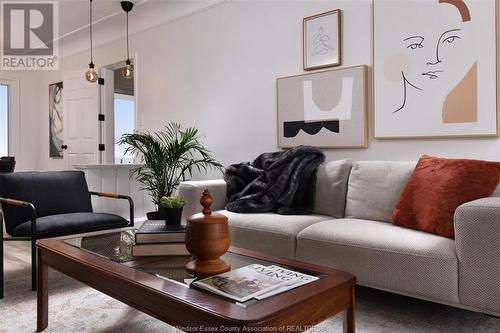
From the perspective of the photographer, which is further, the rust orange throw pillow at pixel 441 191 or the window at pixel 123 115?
the window at pixel 123 115

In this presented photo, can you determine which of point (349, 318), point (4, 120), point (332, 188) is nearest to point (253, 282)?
point (349, 318)

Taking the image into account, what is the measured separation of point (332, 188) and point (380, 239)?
82 centimetres

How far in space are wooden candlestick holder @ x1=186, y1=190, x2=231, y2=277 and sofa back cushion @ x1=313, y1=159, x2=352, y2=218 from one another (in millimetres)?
1560

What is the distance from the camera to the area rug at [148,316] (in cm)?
189

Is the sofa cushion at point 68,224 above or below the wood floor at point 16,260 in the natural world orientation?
above

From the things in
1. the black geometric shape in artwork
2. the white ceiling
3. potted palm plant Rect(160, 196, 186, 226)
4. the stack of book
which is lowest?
the stack of book

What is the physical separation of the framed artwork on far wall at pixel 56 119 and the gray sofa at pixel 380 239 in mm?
4180

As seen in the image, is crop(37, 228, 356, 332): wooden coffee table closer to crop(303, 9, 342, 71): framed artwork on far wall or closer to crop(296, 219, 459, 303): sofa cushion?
crop(296, 219, 459, 303): sofa cushion

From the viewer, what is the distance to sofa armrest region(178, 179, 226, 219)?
297cm

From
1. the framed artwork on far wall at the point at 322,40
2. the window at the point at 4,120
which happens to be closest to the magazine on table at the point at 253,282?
the framed artwork on far wall at the point at 322,40

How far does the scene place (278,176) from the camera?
289cm

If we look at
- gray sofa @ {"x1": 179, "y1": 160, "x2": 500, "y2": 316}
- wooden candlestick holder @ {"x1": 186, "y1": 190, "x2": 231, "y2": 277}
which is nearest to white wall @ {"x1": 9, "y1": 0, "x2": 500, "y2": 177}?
gray sofa @ {"x1": 179, "y1": 160, "x2": 500, "y2": 316}

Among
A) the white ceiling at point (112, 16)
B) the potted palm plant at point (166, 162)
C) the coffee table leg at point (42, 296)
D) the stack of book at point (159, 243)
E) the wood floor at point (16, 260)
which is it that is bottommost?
the wood floor at point (16, 260)

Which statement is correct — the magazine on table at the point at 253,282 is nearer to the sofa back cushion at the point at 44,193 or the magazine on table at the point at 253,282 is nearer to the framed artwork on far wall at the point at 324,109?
the framed artwork on far wall at the point at 324,109
